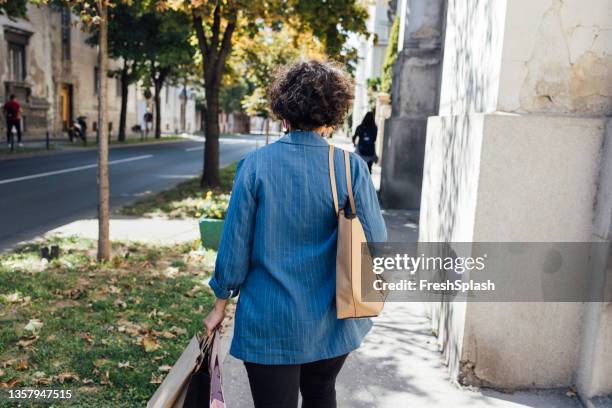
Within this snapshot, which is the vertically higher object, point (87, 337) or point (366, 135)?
point (366, 135)

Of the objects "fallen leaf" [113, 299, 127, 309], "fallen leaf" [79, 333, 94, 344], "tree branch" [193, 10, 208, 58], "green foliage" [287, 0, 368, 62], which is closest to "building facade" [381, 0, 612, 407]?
"fallen leaf" [79, 333, 94, 344]

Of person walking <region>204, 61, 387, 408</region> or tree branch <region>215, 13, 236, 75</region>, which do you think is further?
tree branch <region>215, 13, 236, 75</region>

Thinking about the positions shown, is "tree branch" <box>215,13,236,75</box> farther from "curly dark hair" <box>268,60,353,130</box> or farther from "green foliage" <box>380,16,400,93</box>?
"curly dark hair" <box>268,60,353,130</box>

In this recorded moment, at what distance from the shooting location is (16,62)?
2862cm

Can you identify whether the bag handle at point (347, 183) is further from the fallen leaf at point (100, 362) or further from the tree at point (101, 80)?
the tree at point (101, 80)

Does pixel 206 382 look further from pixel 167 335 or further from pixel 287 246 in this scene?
pixel 167 335

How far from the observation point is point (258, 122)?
113 meters

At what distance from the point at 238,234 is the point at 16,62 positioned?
101 feet

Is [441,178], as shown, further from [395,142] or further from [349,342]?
[395,142]

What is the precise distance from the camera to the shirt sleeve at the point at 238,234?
84.7 inches

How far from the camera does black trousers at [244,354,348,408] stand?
2184mm

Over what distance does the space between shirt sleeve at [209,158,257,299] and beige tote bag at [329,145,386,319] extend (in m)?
Result: 0.31

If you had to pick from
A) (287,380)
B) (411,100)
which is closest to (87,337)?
(287,380)

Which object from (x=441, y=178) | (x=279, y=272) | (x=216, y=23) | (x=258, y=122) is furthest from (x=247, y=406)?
(x=258, y=122)
